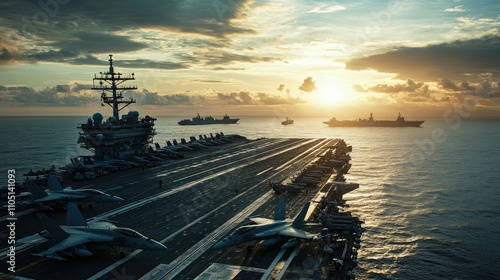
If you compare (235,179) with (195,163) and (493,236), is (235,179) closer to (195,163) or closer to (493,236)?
(195,163)

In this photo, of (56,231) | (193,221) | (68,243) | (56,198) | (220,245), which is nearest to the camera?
(68,243)

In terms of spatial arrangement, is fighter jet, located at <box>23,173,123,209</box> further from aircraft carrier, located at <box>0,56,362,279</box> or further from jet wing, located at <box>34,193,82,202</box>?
aircraft carrier, located at <box>0,56,362,279</box>

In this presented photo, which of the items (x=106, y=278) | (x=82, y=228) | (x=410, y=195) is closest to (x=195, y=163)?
(x=410, y=195)

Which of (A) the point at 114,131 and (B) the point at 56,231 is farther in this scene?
(A) the point at 114,131

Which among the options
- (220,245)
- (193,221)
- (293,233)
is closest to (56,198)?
(193,221)

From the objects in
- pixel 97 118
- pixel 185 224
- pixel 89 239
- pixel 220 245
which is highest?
pixel 97 118

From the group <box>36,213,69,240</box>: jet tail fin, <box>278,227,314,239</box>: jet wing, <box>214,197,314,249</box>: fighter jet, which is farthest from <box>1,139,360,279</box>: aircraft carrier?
<box>36,213,69,240</box>: jet tail fin

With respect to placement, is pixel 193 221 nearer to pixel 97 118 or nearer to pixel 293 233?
pixel 293 233

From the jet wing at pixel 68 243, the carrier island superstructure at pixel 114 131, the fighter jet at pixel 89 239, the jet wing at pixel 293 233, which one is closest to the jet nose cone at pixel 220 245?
the fighter jet at pixel 89 239
